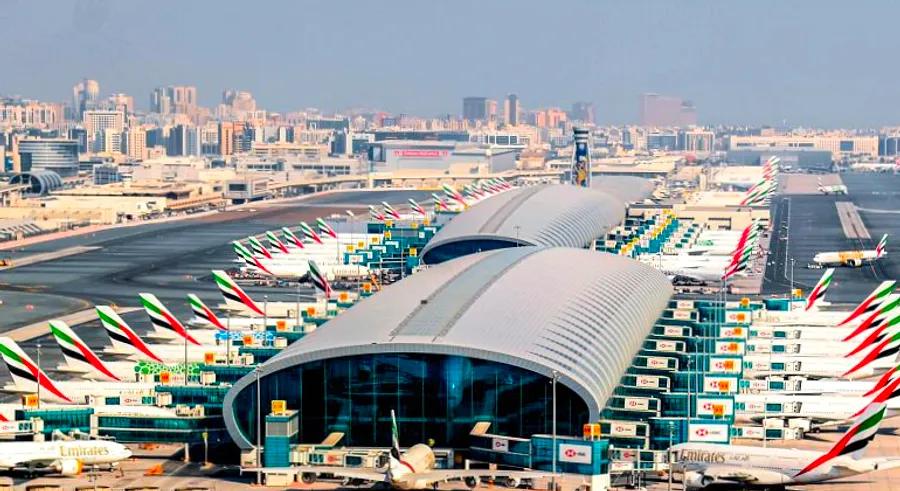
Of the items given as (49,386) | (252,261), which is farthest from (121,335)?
(252,261)

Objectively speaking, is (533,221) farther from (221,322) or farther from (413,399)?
(413,399)

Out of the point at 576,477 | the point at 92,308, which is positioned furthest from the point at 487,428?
the point at 92,308

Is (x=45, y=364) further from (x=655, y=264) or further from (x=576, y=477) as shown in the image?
(x=655, y=264)

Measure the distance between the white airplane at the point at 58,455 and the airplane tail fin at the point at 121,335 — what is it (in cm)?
2140

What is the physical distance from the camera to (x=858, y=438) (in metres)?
59.3

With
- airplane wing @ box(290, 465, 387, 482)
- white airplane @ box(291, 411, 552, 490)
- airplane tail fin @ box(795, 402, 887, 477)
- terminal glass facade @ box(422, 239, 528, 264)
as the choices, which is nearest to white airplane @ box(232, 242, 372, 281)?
terminal glass facade @ box(422, 239, 528, 264)

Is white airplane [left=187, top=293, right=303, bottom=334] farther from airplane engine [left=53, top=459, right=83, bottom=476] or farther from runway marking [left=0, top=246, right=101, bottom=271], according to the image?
runway marking [left=0, top=246, right=101, bottom=271]

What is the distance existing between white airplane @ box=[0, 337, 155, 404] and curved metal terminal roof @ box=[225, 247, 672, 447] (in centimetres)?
970

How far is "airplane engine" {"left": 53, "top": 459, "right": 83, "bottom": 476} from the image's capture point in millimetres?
64438

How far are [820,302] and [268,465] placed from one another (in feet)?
172

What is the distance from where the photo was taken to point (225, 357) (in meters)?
83.7

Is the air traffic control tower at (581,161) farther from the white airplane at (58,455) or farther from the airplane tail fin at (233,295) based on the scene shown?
the white airplane at (58,455)

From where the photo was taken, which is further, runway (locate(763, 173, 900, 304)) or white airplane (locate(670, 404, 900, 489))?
runway (locate(763, 173, 900, 304))

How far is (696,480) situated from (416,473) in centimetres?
1006
